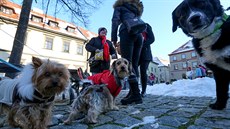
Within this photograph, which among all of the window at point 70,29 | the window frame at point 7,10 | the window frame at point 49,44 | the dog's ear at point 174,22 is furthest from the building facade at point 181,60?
the dog's ear at point 174,22

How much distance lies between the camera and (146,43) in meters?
5.29

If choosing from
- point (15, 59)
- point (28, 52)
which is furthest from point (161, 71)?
point (15, 59)

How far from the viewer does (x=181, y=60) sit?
65000 mm

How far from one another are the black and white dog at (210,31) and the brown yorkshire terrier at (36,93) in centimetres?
209

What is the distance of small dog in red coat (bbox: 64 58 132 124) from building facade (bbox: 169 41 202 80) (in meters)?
61.9

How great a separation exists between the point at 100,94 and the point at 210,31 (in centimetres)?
199

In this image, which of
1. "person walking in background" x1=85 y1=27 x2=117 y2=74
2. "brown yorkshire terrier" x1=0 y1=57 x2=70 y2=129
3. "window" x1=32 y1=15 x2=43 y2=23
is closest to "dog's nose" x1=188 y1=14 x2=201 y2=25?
"brown yorkshire terrier" x1=0 y1=57 x2=70 y2=129

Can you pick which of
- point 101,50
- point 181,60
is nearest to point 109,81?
point 101,50

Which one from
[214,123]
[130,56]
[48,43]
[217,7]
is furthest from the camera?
[48,43]

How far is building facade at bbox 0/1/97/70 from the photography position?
2187cm

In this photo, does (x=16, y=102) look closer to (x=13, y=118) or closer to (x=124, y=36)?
(x=13, y=118)

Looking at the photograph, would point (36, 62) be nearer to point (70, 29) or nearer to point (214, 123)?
point (214, 123)

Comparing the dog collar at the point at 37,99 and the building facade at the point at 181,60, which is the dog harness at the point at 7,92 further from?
the building facade at the point at 181,60

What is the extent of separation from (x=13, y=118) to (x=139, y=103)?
267 cm
